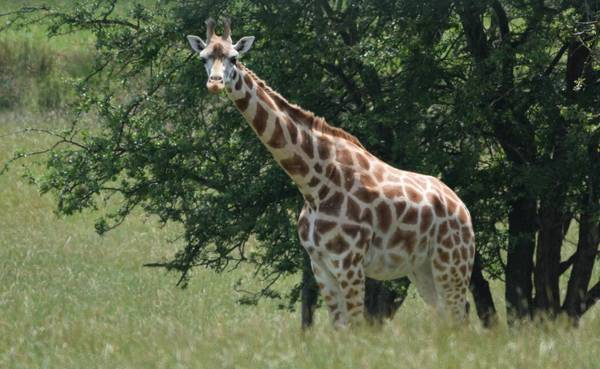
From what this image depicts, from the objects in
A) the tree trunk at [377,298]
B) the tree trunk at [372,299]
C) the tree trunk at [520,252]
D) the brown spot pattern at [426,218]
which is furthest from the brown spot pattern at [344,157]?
the tree trunk at [377,298]

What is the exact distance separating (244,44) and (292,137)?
3.18 feet

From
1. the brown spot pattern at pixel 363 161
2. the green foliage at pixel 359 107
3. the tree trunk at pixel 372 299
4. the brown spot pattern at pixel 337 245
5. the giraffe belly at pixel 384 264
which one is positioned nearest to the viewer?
the brown spot pattern at pixel 337 245

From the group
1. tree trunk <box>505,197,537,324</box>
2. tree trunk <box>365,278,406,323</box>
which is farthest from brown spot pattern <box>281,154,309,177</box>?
tree trunk <box>365,278,406,323</box>

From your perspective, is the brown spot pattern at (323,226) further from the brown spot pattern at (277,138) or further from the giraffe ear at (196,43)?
the giraffe ear at (196,43)

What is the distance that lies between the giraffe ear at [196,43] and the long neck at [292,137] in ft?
1.61

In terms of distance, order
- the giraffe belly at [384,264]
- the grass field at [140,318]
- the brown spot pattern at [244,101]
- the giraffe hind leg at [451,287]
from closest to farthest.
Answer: the grass field at [140,318] < the brown spot pattern at [244,101] < the giraffe belly at [384,264] < the giraffe hind leg at [451,287]

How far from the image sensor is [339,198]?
1266 centimetres

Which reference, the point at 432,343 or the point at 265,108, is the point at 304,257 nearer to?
the point at 265,108

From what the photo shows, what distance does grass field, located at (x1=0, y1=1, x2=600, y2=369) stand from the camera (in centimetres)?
1013

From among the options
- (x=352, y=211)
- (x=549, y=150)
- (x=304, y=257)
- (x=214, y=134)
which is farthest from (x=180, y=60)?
(x=352, y=211)

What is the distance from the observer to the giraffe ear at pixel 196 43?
41.7 feet

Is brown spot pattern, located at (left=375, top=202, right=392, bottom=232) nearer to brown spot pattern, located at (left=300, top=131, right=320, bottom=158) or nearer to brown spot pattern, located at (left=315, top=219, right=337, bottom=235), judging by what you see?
brown spot pattern, located at (left=315, top=219, right=337, bottom=235)

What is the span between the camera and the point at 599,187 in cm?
1627

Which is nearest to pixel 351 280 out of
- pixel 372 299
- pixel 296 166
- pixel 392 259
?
pixel 392 259
